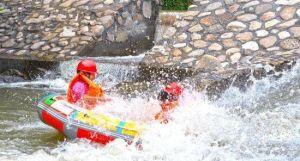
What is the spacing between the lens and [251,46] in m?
9.98

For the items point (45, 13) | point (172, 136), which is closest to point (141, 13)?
point (45, 13)

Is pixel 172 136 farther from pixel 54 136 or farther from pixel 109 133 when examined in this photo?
pixel 54 136

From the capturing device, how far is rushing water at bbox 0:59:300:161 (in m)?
6.20

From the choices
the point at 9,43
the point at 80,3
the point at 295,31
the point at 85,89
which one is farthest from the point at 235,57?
the point at 9,43

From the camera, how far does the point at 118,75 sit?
1064 cm

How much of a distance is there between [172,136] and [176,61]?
377 cm

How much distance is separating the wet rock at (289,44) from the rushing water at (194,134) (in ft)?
4.27

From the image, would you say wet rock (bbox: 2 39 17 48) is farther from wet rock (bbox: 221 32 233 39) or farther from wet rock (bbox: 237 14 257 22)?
wet rock (bbox: 237 14 257 22)

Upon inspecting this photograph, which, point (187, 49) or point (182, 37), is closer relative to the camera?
point (187, 49)

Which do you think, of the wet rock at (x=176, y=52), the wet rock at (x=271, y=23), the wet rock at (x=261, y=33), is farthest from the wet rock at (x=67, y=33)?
the wet rock at (x=271, y=23)

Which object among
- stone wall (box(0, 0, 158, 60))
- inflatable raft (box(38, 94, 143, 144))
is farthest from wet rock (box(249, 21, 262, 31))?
inflatable raft (box(38, 94, 143, 144))

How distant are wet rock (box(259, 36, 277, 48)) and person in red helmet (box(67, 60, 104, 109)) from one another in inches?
151

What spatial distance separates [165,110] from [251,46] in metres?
3.83

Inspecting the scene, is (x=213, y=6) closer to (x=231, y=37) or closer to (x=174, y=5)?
(x=231, y=37)
